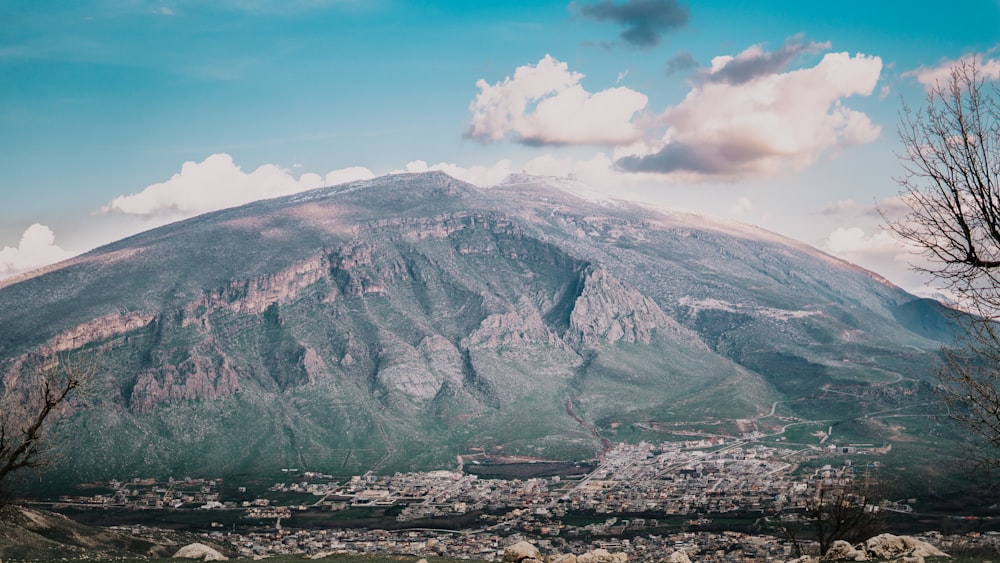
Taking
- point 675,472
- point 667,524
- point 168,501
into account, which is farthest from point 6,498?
point 675,472

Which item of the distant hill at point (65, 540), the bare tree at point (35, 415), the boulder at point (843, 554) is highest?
the bare tree at point (35, 415)

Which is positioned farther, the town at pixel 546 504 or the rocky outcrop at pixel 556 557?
the town at pixel 546 504

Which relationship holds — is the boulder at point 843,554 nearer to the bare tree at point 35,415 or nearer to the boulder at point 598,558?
Answer: the boulder at point 598,558

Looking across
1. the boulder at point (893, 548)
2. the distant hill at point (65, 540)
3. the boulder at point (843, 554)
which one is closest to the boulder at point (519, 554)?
the boulder at point (843, 554)

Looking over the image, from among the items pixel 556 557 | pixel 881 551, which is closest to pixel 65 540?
pixel 556 557

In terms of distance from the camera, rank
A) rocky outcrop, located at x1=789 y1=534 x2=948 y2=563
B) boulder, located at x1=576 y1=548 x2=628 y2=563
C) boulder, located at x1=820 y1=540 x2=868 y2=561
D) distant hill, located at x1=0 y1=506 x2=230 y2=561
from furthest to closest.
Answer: distant hill, located at x1=0 y1=506 x2=230 y2=561 < boulder, located at x1=576 y1=548 x2=628 y2=563 < boulder, located at x1=820 y1=540 x2=868 y2=561 < rocky outcrop, located at x1=789 y1=534 x2=948 y2=563

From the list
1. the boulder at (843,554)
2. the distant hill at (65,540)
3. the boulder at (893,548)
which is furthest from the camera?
the distant hill at (65,540)

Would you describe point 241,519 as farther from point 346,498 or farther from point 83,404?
point 83,404

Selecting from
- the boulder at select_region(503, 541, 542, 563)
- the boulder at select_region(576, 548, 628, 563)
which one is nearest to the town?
the boulder at select_region(503, 541, 542, 563)

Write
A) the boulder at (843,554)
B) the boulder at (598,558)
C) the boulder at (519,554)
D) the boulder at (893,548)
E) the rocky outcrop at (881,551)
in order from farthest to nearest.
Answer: the boulder at (519,554), the boulder at (598,558), the boulder at (843,554), the boulder at (893,548), the rocky outcrop at (881,551)

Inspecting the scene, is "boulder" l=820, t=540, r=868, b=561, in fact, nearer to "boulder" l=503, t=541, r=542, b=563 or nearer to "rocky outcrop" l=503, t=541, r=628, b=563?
"rocky outcrop" l=503, t=541, r=628, b=563

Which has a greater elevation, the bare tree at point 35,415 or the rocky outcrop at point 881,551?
the bare tree at point 35,415
